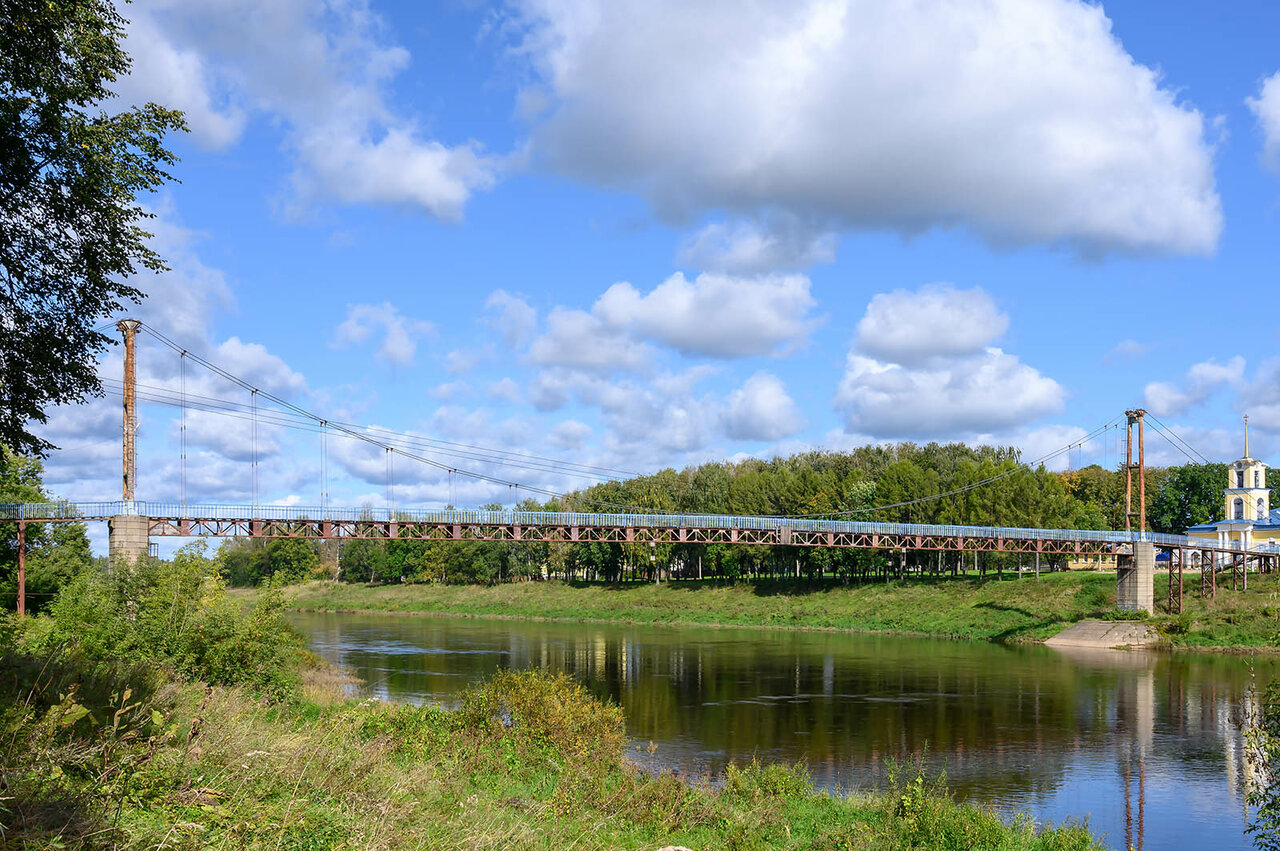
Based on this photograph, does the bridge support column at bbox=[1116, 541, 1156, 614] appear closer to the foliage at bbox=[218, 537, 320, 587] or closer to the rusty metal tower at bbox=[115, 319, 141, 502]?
the rusty metal tower at bbox=[115, 319, 141, 502]

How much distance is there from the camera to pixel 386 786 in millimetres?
12445

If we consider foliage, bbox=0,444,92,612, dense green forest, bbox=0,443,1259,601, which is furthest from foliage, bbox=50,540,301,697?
dense green forest, bbox=0,443,1259,601

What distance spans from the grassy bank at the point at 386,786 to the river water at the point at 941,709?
14.9 feet

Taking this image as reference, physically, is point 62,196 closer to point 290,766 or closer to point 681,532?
point 290,766

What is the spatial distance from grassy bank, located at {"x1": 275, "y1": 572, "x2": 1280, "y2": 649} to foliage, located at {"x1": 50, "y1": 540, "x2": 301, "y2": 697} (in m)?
33.2

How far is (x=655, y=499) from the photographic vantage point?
4200 inches

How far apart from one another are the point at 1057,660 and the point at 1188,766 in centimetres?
2905

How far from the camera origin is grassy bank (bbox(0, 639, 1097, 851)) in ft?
29.8

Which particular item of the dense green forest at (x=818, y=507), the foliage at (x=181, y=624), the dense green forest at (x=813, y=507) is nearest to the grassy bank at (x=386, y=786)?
the foliage at (x=181, y=624)

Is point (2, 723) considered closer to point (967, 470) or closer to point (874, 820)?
point (874, 820)

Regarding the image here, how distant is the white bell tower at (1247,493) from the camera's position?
84.1 m

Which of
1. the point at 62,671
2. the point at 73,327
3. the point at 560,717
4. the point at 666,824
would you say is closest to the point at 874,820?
the point at 666,824

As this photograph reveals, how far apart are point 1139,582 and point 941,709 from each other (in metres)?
37.8

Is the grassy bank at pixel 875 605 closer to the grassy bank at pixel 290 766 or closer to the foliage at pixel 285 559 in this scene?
the foliage at pixel 285 559
